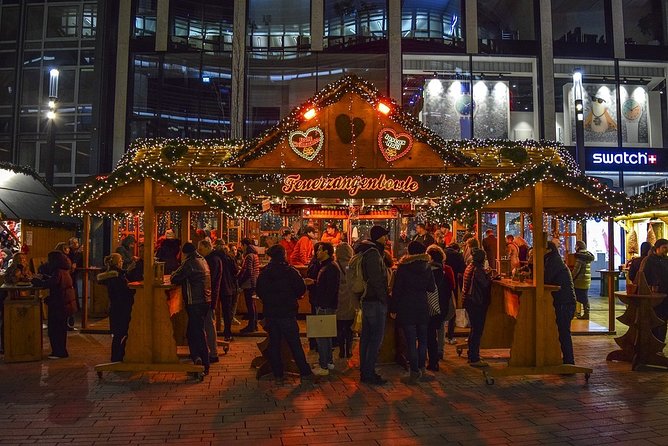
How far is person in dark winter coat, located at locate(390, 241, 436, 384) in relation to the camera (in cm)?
700

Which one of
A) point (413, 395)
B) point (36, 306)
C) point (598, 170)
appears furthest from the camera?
point (598, 170)

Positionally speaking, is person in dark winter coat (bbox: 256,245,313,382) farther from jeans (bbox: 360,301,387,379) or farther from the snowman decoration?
the snowman decoration

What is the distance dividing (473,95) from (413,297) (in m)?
15.6

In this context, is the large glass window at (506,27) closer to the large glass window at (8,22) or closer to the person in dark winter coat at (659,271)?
the person in dark winter coat at (659,271)

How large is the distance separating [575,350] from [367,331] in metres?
4.07

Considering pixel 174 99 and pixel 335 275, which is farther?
pixel 174 99

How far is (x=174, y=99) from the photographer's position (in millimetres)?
21484

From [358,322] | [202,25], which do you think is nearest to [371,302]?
[358,322]

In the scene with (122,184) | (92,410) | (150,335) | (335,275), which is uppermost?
(122,184)

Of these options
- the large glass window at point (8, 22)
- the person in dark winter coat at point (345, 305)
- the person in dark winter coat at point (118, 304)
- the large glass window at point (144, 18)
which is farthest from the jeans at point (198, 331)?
the large glass window at point (8, 22)

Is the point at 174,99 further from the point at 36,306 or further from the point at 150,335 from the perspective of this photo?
the point at 150,335

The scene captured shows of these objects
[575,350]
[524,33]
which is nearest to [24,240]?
[575,350]

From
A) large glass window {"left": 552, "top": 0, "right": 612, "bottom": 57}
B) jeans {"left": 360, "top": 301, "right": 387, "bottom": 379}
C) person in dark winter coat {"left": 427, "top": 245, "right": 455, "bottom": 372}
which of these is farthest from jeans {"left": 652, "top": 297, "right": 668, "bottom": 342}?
large glass window {"left": 552, "top": 0, "right": 612, "bottom": 57}

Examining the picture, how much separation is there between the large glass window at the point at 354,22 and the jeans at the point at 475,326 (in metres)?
15.2
